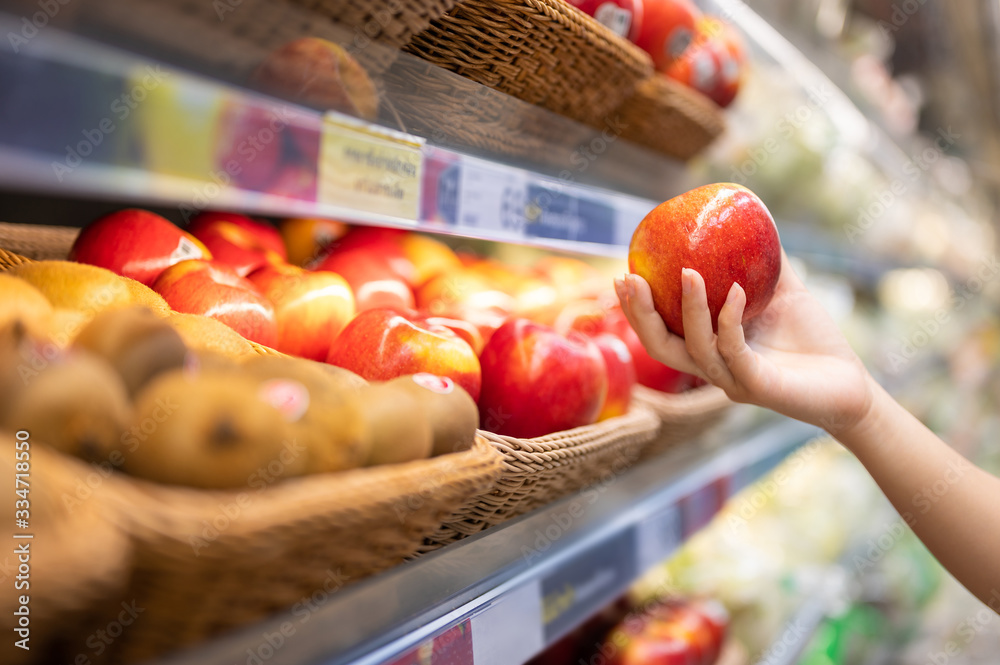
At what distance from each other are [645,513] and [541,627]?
1.18 ft

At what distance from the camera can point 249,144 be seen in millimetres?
565

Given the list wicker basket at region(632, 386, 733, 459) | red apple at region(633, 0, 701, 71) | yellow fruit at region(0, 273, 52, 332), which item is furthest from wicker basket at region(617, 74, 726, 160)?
yellow fruit at region(0, 273, 52, 332)

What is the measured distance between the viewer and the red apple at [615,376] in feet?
3.53

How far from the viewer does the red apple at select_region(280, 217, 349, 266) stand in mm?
1250

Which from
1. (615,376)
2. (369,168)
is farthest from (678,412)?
(369,168)

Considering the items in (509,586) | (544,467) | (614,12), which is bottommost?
(509,586)

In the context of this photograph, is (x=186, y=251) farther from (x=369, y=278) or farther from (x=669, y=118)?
(x=669, y=118)

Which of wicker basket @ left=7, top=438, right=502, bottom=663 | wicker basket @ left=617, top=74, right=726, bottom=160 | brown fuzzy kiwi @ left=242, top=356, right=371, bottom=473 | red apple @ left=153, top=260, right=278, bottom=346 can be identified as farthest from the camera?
wicker basket @ left=617, top=74, right=726, bottom=160

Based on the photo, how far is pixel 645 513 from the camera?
1.16 m

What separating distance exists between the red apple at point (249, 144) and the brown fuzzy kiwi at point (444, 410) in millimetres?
213

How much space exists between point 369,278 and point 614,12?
22.0 inches

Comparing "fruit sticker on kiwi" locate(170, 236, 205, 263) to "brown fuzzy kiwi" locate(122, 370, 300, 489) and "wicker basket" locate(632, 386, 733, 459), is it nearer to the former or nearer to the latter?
"brown fuzzy kiwi" locate(122, 370, 300, 489)

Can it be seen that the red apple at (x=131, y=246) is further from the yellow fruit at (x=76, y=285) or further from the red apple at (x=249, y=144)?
the red apple at (x=249, y=144)

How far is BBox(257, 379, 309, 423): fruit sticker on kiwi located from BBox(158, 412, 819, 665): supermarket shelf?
18cm
